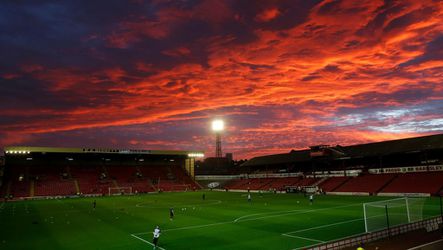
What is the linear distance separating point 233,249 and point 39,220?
→ 29.9 metres

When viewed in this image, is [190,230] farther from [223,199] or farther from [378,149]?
[378,149]

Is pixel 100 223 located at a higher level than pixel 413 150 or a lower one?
lower

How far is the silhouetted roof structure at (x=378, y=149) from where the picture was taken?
205 ft

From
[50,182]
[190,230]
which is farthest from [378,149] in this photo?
[50,182]

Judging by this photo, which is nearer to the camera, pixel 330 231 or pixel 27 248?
pixel 27 248

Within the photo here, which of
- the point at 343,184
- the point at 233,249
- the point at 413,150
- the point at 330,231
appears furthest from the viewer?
the point at 343,184

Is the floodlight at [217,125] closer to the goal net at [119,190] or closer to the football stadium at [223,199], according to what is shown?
the football stadium at [223,199]

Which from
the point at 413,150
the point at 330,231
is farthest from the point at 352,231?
the point at 413,150

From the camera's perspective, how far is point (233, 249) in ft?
77.2

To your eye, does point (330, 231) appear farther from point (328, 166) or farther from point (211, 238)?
point (328, 166)

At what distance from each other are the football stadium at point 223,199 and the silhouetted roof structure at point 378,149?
12.0 inches

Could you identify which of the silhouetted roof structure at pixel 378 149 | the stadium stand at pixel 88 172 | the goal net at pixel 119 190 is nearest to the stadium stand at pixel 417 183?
the silhouetted roof structure at pixel 378 149

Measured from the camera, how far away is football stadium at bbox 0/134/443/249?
88.7ft

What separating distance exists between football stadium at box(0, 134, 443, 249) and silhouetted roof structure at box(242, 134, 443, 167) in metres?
0.30
